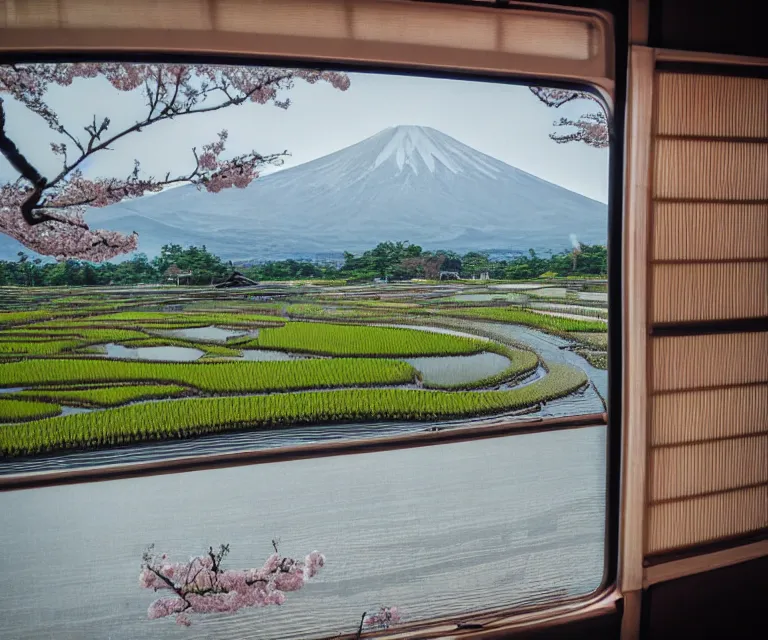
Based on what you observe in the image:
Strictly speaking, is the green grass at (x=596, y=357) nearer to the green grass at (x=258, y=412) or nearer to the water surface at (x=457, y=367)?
the green grass at (x=258, y=412)

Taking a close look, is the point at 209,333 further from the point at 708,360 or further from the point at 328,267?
the point at 708,360

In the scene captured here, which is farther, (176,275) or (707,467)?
(707,467)

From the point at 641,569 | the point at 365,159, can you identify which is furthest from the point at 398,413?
the point at 641,569

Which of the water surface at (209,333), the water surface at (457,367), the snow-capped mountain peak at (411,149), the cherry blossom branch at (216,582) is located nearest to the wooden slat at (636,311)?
the water surface at (457,367)

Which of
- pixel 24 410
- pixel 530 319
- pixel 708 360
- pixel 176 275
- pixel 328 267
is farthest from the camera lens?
pixel 530 319

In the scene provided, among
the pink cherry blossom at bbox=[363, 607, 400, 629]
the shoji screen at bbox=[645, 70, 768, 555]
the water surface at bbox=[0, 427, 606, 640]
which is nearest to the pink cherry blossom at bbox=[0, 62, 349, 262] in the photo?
the water surface at bbox=[0, 427, 606, 640]

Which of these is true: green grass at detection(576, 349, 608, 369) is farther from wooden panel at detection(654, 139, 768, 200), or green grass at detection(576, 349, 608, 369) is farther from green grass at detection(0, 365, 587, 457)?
wooden panel at detection(654, 139, 768, 200)

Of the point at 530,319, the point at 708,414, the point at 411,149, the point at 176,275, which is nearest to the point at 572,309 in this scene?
the point at 530,319

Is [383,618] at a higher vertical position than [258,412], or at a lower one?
lower
